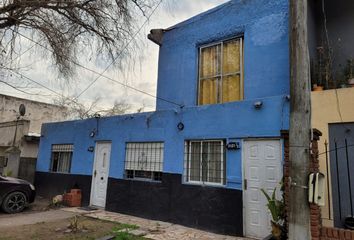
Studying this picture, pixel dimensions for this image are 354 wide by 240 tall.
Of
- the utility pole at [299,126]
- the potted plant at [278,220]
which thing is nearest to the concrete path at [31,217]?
the potted plant at [278,220]

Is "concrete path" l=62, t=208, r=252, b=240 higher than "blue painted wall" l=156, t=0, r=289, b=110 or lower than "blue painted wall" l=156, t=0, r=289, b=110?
lower

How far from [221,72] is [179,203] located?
439cm

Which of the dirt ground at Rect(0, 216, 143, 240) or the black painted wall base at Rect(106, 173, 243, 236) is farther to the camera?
the black painted wall base at Rect(106, 173, 243, 236)

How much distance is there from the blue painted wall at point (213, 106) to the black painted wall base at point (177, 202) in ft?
1.36

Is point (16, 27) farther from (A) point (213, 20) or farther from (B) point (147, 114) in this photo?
(A) point (213, 20)

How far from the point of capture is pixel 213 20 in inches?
383

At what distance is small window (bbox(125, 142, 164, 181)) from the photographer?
9219 mm

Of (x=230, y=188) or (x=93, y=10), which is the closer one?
(x=230, y=188)

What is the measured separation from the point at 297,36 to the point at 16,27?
704 cm

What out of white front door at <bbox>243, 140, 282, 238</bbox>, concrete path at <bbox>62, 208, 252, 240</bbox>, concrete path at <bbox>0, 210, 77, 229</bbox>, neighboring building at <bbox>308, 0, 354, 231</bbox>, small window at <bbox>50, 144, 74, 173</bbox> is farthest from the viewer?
small window at <bbox>50, 144, 74, 173</bbox>

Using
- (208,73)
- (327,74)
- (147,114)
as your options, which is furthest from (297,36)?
(147,114)

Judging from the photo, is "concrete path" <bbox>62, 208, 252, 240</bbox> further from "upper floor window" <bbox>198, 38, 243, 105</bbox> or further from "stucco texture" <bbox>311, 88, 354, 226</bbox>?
"upper floor window" <bbox>198, 38, 243, 105</bbox>

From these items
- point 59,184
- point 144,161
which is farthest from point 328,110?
point 59,184

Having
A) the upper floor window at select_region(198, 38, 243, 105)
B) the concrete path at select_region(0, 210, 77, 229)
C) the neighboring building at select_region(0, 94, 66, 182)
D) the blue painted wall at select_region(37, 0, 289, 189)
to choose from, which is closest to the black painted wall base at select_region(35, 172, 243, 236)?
the blue painted wall at select_region(37, 0, 289, 189)
